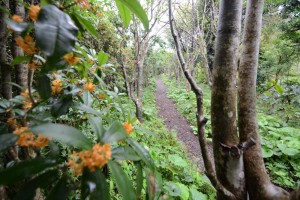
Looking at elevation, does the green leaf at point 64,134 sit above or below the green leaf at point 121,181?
above

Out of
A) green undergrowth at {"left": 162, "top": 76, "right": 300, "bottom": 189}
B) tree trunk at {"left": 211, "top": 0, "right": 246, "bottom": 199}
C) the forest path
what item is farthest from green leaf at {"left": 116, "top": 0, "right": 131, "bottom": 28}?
the forest path

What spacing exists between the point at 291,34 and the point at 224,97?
696cm

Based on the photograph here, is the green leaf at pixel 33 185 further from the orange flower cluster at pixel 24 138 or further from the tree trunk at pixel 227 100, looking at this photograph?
the tree trunk at pixel 227 100

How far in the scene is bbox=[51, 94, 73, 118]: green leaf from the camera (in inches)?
29.9

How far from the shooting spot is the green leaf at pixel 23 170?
508 mm

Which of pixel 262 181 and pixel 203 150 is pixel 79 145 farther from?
pixel 262 181

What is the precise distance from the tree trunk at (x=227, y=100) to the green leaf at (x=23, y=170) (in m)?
1.25

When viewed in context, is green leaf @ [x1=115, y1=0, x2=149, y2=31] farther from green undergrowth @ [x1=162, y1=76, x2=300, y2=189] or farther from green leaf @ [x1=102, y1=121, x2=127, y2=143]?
green undergrowth @ [x1=162, y1=76, x2=300, y2=189]

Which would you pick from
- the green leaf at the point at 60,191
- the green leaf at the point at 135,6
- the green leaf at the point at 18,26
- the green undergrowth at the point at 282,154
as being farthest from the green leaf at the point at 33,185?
the green undergrowth at the point at 282,154

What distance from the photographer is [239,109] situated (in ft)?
5.79

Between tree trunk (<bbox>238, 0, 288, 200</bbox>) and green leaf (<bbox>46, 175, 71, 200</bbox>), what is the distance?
4.73 ft

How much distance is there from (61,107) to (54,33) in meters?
0.33

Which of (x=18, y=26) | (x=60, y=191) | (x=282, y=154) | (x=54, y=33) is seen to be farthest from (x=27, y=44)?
(x=282, y=154)

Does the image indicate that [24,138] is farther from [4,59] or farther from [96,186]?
[4,59]
